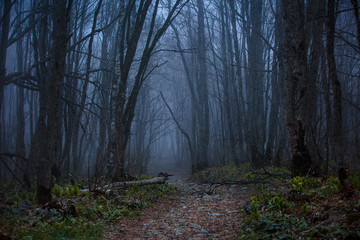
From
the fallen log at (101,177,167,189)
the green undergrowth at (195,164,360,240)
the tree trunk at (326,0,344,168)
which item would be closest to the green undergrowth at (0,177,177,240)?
the fallen log at (101,177,167,189)

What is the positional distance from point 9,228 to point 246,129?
33.0 feet

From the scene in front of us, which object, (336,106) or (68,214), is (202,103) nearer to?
(336,106)

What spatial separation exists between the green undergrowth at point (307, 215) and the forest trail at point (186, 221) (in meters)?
0.50

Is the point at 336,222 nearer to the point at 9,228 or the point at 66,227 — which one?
the point at 66,227

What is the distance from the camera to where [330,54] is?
15.1 feet

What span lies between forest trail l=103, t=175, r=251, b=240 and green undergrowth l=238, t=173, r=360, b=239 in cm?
50

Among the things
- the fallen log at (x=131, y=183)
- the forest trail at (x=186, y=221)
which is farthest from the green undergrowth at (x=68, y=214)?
the fallen log at (x=131, y=183)

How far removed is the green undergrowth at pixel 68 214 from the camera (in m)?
3.62

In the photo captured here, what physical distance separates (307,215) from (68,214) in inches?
158

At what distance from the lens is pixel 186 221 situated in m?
4.93

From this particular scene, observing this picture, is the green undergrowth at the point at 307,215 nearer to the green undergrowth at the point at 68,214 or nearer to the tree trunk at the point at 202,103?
the green undergrowth at the point at 68,214

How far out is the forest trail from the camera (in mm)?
4066

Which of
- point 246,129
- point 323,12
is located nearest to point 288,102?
point 323,12

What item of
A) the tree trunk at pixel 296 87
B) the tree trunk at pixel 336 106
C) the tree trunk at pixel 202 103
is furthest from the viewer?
the tree trunk at pixel 202 103
